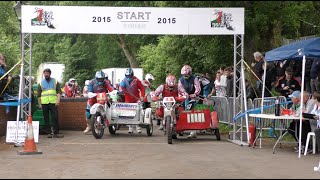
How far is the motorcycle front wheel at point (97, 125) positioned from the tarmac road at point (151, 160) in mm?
367

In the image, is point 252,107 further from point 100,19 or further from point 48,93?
point 48,93

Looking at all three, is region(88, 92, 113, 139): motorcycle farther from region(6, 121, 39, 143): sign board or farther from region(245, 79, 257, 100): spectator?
region(245, 79, 257, 100): spectator

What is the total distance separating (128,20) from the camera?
15844 mm

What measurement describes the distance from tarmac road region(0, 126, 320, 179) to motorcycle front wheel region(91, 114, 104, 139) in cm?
37

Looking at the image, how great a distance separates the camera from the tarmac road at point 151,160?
10.2 metres

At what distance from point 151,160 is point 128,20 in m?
4.96

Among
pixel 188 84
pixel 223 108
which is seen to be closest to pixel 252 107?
pixel 188 84

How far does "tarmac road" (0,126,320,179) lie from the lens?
33.5 feet

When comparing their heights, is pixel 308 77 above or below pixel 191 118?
above

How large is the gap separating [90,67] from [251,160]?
166 feet

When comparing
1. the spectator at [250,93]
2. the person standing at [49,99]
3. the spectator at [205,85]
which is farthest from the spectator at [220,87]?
the person standing at [49,99]

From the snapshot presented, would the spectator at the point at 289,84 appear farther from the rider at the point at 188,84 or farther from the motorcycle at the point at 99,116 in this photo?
the motorcycle at the point at 99,116

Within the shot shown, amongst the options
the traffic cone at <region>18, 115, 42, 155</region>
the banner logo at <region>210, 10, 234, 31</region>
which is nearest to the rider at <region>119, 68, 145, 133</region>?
the banner logo at <region>210, 10, 234, 31</region>

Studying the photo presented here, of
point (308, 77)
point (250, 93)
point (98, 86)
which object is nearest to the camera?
point (308, 77)
